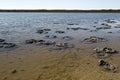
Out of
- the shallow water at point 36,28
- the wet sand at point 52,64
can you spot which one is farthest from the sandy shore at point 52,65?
the shallow water at point 36,28

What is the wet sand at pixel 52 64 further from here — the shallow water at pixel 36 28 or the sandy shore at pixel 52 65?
the shallow water at pixel 36 28

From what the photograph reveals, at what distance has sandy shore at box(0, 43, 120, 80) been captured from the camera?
1002cm

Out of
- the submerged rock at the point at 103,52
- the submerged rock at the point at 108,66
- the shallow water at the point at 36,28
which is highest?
the submerged rock at the point at 108,66

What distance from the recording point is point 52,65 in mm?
11852

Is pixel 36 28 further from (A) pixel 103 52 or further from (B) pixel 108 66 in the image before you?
(B) pixel 108 66

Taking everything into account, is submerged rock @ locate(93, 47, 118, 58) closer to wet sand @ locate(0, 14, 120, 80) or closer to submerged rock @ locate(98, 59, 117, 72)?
wet sand @ locate(0, 14, 120, 80)

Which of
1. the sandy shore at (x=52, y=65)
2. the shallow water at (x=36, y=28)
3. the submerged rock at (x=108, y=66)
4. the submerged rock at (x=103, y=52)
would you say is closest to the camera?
the sandy shore at (x=52, y=65)

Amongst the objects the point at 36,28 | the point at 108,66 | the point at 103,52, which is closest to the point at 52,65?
the point at 108,66

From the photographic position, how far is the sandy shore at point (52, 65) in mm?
10023

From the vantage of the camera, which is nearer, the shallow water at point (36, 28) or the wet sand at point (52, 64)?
the wet sand at point (52, 64)

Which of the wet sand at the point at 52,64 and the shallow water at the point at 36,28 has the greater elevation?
the wet sand at the point at 52,64

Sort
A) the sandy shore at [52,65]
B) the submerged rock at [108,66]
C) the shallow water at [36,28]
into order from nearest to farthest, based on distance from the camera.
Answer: the sandy shore at [52,65]
the submerged rock at [108,66]
the shallow water at [36,28]

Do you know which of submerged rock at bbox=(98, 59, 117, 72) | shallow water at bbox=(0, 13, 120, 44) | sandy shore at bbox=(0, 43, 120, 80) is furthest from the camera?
shallow water at bbox=(0, 13, 120, 44)

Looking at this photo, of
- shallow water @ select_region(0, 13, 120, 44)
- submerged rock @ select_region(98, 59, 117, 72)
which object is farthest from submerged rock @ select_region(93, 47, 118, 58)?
shallow water @ select_region(0, 13, 120, 44)
